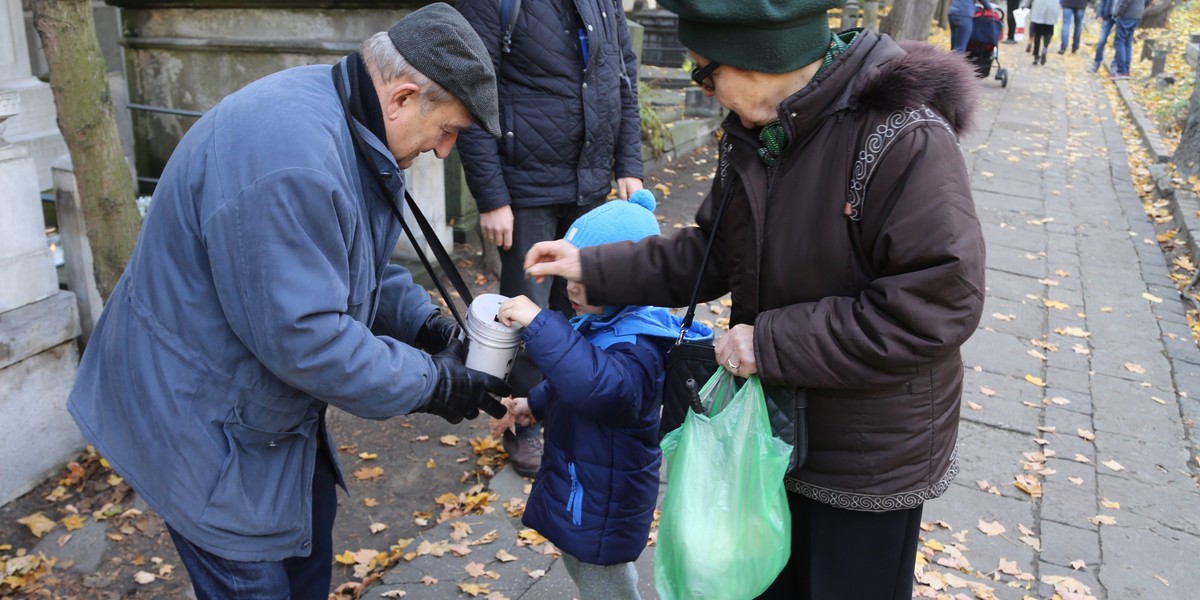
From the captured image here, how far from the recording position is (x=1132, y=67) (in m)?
19.3

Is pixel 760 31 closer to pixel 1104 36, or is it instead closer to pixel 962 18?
pixel 962 18

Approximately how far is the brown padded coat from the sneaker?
195 centimetres

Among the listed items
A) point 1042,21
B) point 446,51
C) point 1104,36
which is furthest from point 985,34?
point 446,51

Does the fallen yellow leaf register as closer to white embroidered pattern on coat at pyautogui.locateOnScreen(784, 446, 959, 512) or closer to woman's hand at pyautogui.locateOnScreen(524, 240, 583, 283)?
woman's hand at pyautogui.locateOnScreen(524, 240, 583, 283)

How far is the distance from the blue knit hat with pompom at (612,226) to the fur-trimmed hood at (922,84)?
0.80 metres

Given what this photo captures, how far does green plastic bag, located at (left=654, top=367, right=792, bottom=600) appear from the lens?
206 centimetres

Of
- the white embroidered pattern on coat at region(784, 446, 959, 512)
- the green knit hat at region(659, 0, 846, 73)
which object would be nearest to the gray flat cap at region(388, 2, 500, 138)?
the green knit hat at region(659, 0, 846, 73)

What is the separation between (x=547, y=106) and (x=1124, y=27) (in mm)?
16923

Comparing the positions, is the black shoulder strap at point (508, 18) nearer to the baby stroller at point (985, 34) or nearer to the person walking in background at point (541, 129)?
the person walking in background at point (541, 129)

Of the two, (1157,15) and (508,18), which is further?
(1157,15)

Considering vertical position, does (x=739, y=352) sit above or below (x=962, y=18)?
above

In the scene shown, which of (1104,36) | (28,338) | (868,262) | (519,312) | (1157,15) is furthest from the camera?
(1157,15)

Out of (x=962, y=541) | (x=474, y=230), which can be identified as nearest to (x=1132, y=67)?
(x=474, y=230)

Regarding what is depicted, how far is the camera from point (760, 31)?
6.26 ft
